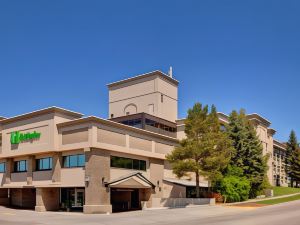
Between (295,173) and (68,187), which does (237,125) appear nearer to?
(68,187)

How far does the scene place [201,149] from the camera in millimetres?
43125

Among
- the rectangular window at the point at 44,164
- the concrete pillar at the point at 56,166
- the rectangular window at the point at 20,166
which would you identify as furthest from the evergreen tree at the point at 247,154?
the rectangular window at the point at 20,166

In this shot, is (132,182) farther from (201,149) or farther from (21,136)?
(21,136)

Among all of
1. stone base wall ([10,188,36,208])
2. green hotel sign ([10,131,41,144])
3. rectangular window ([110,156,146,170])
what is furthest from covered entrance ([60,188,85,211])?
stone base wall ([10,188,36,208])

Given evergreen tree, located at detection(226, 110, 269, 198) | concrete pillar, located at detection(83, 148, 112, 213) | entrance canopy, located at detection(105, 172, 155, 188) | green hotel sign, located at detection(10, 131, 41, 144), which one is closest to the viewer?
concrete pillar, located at detection(83, 148, 112, 213)

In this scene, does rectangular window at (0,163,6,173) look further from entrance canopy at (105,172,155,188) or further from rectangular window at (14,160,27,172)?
entrance canopy at (105,172,155,188)

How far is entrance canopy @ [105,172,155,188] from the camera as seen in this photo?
38.1m

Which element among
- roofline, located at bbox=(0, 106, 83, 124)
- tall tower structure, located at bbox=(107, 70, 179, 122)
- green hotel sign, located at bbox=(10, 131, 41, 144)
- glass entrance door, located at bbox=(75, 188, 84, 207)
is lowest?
glass entrance door, located at bbox=(75, 188, 84, 207)

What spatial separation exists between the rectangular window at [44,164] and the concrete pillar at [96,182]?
247 inches

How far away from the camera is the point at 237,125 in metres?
53.1

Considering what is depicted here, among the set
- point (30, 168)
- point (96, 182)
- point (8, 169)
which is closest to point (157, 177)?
point (96, 182)

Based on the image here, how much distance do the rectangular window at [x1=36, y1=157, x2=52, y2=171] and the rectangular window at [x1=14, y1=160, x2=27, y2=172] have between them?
228 centimetres

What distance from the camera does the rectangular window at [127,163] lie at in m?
40.1

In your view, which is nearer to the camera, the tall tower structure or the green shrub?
the green shrub
